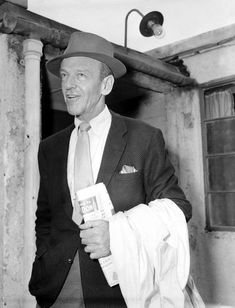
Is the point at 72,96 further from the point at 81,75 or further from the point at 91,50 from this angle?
the point at 91,50

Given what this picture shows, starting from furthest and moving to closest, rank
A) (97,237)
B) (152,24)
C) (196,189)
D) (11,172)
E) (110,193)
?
1. (196,189)
2. (152,24)
3. (11,172)
4. (110,193)
5. (97,237)

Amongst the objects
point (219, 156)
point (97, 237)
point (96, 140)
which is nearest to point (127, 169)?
point (96, 140)

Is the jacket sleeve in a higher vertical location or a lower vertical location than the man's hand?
higher

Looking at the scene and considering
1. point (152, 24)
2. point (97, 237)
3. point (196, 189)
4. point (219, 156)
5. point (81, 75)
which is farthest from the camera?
point (196, 189)

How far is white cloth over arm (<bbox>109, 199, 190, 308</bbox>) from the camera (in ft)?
4.18

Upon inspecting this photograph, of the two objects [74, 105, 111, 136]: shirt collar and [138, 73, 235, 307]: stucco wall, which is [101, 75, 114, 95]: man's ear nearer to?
[74, 105, 111, 136]: shirt collar

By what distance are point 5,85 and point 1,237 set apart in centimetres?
108

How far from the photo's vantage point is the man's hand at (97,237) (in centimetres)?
127

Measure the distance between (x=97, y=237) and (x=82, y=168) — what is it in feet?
1.06

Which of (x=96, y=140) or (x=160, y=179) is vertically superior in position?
(x=96, y=140)

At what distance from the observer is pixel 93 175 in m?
1.46

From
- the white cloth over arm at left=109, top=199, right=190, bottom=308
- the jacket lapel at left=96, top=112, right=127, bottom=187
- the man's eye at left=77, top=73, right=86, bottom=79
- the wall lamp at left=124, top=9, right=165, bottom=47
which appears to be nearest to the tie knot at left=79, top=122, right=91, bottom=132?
the jacket lapel at left=96, top=112, right=127, bottom=187

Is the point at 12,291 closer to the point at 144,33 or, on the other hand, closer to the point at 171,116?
the point at 144,33

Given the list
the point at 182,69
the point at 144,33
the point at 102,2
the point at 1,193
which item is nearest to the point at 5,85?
the point at 1,193
